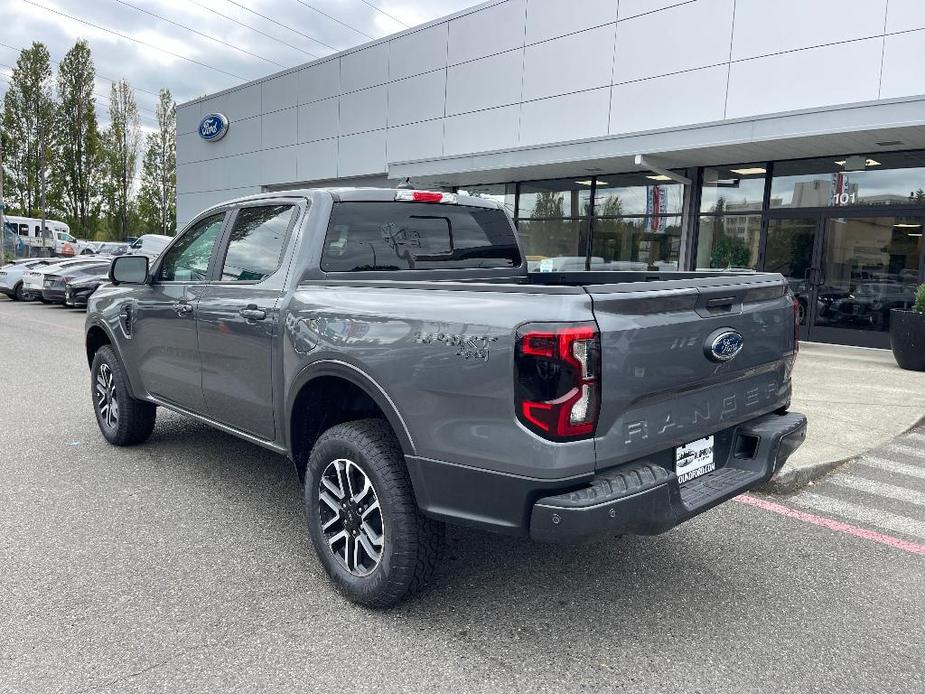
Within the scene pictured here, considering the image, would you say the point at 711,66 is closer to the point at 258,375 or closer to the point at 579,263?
the point at 579,263

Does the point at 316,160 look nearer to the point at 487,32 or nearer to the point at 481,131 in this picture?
the point at 481,131

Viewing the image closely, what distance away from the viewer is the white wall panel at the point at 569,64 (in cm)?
Answer: 1592

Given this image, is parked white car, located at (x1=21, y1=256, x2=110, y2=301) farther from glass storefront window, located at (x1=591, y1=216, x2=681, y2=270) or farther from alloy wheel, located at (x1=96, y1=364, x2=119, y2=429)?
alloy wheel, located at (x1=96, y1=364, x2=119, y2=429)

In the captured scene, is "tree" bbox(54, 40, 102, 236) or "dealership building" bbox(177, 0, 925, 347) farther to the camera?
"tree" bbox(54, 40, 102, 236)

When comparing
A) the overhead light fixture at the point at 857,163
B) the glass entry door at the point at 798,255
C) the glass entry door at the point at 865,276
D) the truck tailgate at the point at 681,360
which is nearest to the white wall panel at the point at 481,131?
the glass entry door at the point at 798,255

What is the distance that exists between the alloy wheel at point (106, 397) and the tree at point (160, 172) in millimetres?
57389

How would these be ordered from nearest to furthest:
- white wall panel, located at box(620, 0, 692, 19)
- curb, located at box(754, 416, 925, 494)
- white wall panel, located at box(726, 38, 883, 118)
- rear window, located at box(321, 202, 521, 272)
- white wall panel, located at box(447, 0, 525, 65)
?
rear window, located at box(321, 202, 521, 272)
curb, located at box(754, 416, 925, 494)
white wall panel, located at box(726, 38, 883, 118)
white wall panel, located at box(620, 0, 692, 19)
white wall panel, located at box(447, 0, 525, 65)

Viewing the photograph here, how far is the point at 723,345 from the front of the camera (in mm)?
2838

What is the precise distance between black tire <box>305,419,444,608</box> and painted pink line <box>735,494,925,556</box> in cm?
249

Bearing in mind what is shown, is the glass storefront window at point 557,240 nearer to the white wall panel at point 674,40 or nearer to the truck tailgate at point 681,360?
the white wall panel at point 674,40

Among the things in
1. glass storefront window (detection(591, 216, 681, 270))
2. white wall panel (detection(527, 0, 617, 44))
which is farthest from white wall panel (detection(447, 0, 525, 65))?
glass storefront window (detection(591, 216, 681, 270))

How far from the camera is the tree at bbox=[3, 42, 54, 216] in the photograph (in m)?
45.5

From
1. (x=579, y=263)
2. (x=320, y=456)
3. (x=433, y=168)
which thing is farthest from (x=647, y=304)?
(x=433, y=168)

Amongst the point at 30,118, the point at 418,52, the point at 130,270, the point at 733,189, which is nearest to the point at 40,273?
the point at 418,52
